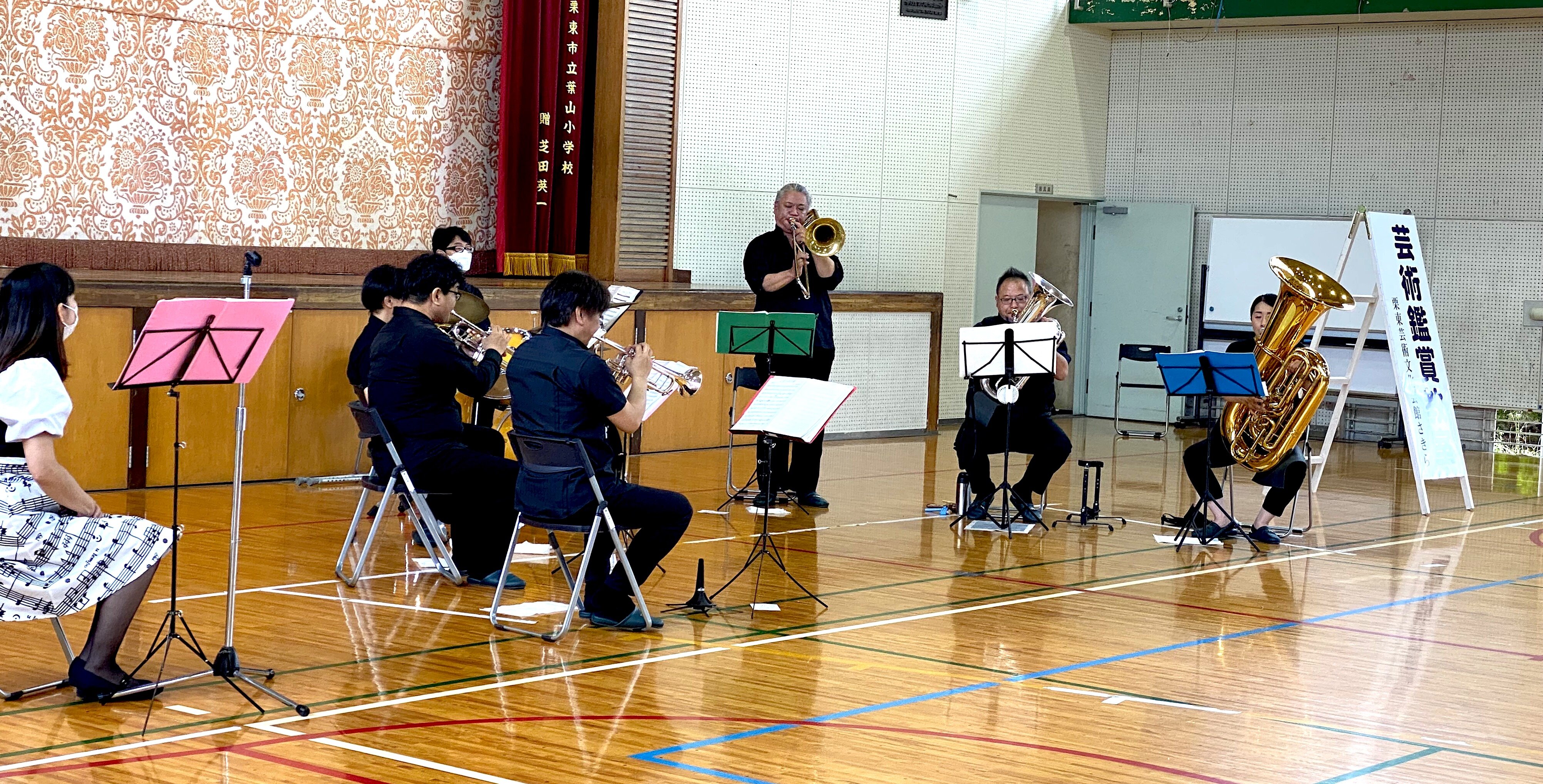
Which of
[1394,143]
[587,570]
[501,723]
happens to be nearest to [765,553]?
[587,570]

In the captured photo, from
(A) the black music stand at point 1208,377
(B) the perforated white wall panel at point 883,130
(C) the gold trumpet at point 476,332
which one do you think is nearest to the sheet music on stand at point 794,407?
(C) the gold trumpet at point 476,332

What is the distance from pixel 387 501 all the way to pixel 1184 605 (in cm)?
318

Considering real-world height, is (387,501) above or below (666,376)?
below

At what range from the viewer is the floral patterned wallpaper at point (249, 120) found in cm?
869

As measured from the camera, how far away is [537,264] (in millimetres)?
10852

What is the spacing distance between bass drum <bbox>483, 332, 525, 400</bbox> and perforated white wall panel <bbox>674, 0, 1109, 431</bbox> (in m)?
3.94

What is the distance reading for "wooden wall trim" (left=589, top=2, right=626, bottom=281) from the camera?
36.0ft

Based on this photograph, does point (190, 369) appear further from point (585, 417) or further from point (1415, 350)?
point (1415, 350)

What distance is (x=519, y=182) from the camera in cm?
1070

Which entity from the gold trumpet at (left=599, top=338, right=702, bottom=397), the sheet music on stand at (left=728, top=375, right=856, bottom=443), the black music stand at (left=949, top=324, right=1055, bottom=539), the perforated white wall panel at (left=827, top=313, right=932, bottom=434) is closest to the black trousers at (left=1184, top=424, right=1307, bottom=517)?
the black music stand at (left=949, top=324, right=1055, bottom=539)

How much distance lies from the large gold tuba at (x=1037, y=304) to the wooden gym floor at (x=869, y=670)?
0.75 m

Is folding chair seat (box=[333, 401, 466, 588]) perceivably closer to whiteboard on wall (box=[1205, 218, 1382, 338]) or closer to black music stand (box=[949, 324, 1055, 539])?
black music stand (box=[949, 324, 1055, 539])

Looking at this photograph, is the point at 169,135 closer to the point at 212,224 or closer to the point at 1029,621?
the point at 212,224

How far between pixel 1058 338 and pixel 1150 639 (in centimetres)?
224
